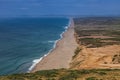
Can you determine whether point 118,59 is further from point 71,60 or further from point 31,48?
point 31,48

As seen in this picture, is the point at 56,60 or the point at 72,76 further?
the point at 56,60

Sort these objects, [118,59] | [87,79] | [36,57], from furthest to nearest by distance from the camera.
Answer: [36,57] → [118,59] → [87,79]

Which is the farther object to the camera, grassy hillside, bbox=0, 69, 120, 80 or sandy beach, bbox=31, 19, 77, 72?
sandy beach, bbox=31, 19, 77, 72

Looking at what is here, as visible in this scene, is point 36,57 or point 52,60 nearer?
point 52,60

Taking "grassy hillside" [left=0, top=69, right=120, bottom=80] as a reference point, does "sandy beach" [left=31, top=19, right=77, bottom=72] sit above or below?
below

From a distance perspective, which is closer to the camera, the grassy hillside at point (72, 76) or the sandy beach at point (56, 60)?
the grassy hillside at point (72, 76)

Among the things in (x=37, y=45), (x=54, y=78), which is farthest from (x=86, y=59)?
(x=37, y=45)

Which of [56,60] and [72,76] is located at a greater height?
[72,76]

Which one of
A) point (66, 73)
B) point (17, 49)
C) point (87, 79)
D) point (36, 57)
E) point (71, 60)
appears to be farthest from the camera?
point (17, 49)

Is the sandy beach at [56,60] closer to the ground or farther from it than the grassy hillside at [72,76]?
closer to the ground
